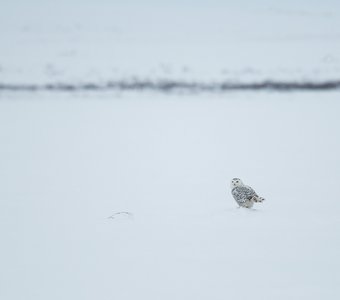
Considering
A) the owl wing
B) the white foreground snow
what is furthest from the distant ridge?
the owl wing

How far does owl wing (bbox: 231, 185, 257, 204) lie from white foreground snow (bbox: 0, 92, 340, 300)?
0.57ft

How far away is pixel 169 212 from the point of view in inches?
252

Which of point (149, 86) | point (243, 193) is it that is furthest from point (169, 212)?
point (149, 86)

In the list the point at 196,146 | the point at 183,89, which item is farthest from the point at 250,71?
the point at 196,146

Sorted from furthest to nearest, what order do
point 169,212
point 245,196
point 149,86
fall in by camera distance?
point 149,86 → point 169,212 → point 245,196

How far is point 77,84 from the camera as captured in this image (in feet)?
86.9

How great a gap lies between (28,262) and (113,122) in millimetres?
12932

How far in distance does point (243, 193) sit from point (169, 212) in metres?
0.97

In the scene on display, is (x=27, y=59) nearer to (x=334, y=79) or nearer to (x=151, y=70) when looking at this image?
(x=151, y=70)

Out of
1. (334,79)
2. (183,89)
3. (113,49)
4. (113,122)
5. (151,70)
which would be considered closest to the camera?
(113,122)

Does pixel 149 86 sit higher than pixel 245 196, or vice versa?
pixel 149 86

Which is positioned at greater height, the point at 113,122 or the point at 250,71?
the point at 250,71

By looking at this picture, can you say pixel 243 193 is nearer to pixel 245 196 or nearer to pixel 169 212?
pixel 245 196

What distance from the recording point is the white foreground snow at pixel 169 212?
4.15 meters
